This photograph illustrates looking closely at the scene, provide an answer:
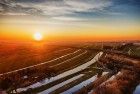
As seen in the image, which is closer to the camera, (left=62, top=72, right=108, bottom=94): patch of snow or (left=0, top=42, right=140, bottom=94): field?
(left=62, top=72, right=108, bottom=94): patch of snow

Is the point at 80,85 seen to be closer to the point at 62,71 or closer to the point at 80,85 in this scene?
the point at 80,85

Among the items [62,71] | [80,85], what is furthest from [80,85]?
[62,71]

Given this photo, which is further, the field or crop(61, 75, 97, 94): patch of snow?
the field

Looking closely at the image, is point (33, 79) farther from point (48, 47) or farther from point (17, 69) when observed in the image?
Answer: point (48, 47)

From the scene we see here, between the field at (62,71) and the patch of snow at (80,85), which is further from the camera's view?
the field at (62,71)

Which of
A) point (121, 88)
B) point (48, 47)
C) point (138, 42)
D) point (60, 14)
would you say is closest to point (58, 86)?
point (121, 88)

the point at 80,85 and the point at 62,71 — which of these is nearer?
the point at 80,85

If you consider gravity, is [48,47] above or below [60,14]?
below

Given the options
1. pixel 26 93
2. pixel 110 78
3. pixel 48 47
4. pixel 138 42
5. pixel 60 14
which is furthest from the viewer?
pixel 138 42
